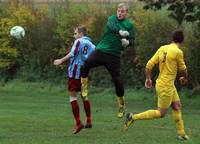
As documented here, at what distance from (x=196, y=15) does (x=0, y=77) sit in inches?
562

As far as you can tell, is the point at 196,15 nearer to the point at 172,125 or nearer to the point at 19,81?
the point at 172,125

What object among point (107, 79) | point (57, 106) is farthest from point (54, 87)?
point (57, 106)

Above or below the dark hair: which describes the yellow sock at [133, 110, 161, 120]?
below

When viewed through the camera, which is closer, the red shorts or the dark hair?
the dark hair

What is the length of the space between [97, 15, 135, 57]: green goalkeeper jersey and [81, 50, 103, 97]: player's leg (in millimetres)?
212

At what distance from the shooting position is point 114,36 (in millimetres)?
14273

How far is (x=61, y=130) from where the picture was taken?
13836 millimetres

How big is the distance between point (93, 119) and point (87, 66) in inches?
138

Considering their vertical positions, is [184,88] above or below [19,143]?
below

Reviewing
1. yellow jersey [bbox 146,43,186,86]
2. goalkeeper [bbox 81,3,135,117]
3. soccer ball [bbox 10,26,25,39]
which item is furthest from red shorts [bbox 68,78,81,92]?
soccer ball [bbox 10,26,25,39]

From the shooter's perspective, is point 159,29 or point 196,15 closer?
point 196,15

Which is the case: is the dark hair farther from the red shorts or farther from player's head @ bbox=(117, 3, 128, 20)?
the red shorts

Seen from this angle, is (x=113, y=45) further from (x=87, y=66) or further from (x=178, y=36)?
(x=178, y=36)

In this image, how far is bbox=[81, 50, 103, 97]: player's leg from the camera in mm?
13859
